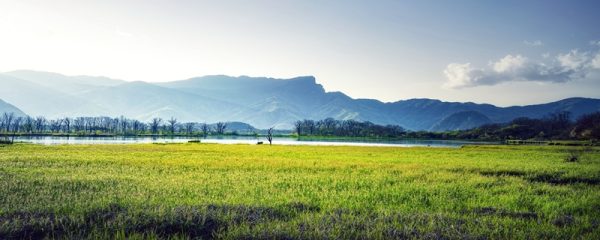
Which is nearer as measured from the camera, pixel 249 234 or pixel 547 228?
pixel 249 234

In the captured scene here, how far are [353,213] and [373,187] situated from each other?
8435 millimetres

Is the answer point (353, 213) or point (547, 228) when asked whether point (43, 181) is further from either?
point (547, 228)

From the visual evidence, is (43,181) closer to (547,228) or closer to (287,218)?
(287,218)

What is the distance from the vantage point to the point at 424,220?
12086mm

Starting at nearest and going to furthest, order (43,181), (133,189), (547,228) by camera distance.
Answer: (547,228) < (133,189) < (43,181)

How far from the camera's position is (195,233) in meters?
10.3

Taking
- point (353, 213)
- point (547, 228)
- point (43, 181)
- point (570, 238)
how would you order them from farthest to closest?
point (43, 181)
point (353, 213)
point (547, 228)
point (570, 238)

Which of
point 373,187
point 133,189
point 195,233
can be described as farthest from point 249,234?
point 373,187

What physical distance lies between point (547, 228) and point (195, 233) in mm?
9893

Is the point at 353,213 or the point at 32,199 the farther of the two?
the point at 32,199

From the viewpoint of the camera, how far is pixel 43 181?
20078mm

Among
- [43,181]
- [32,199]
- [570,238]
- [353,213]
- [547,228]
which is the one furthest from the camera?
[43,181]

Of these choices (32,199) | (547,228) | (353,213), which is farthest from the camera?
(32,199)

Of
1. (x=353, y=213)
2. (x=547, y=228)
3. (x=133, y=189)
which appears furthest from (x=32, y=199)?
(x=547, y=228)
